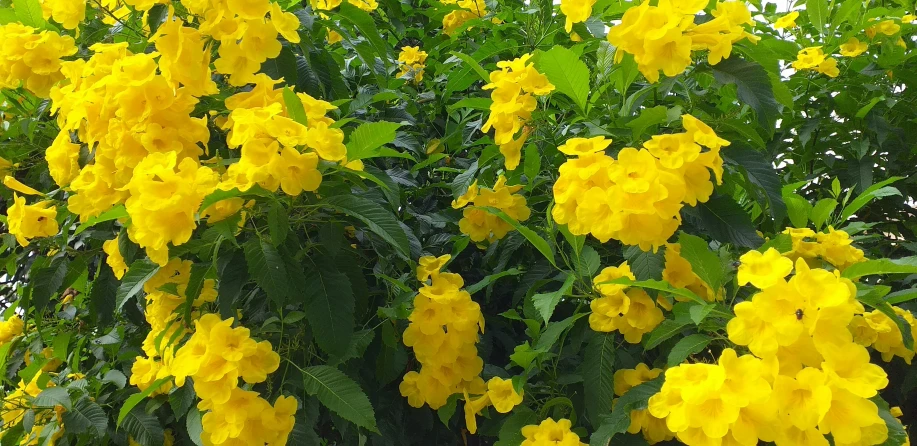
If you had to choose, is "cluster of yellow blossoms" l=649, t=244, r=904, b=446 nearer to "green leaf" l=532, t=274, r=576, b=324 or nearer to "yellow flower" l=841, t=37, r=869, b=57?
"green leaf" l=532, t=274, r=576, b=324

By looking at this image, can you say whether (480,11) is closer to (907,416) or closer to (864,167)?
(864,167)

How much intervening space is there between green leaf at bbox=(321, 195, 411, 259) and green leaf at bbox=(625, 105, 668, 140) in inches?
18.0

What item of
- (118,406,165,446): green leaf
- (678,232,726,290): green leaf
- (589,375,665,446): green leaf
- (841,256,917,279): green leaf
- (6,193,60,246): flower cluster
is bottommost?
(118,406,165,446): green leaf

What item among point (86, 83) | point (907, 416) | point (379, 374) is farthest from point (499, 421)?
point (907, 416)

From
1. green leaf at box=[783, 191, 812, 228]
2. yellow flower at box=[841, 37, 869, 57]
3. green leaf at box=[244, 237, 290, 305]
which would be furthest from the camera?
yellow flower at box=[841, 37, 869, 57]

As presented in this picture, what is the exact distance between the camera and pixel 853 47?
2.17m

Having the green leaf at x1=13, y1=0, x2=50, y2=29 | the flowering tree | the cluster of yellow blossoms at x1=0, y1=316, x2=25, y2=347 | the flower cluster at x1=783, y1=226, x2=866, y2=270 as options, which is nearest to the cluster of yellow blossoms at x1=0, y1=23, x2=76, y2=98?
the flowering tree

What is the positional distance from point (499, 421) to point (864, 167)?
62.5 inches

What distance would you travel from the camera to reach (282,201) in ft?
3.62

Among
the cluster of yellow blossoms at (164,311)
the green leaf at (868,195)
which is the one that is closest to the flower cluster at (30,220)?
the cluster of yellow blossoms at (164,311)

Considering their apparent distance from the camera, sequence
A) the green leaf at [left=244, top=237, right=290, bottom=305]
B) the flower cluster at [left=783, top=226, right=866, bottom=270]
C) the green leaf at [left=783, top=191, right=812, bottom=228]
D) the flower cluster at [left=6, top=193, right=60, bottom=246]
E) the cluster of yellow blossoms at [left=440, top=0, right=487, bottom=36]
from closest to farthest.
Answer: the green leaf at [left=244, top=237, right=290, bottom=305] → the flower cluster at [left=783, top=226, right=866, bottom=270] → the flower cluster at [left=6, top=193, right=60, bottom=246] → the green leaf at [left=783, top=191, right=812, bottom=228] → the cluster of yellow blossoms at [left=440, top=0, right=487, bottom=36]

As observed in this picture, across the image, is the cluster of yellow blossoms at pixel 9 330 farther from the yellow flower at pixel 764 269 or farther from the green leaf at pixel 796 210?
the green leaf at pixel 796 210

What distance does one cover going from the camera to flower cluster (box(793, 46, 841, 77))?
208cm

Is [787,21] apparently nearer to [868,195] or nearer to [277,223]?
[868,195]
